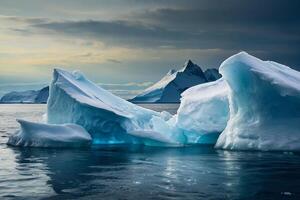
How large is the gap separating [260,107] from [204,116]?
5431 mm

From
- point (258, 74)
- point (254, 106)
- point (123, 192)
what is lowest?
point (123, 192)

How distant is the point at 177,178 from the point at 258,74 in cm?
1043

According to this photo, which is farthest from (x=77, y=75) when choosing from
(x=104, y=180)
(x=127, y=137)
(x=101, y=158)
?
(x=104, y=180)

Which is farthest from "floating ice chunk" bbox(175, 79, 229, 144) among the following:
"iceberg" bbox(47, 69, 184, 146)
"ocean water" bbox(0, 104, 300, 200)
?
"ocean water" bbox(0, 104, 300, 200)

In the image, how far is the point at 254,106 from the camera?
25.3m

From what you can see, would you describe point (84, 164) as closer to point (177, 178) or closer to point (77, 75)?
point (177, 178)

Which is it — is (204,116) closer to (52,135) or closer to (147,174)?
(52,135)

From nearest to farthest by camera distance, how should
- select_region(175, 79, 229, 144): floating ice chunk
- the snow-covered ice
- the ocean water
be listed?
the ocean water < the snow-covered ice < select_region(175, 79, 229, 144): floating ice chunk

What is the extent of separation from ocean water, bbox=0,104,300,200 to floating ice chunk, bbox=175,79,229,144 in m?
4.40

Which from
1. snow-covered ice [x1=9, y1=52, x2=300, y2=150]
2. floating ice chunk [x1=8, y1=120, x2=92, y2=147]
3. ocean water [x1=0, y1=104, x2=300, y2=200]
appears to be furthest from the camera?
floating ice chunk [x1=8, y1=120, x2=92, y2=147]

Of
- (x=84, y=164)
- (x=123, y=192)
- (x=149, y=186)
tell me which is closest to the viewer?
(x=123, y=192)

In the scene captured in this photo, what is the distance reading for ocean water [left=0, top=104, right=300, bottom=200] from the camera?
13.6 metres

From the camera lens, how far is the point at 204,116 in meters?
29.7

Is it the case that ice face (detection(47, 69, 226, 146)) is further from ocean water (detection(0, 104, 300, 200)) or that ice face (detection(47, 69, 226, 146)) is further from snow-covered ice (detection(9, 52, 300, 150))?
ocean water (detection(0, 104, 300, 200))
